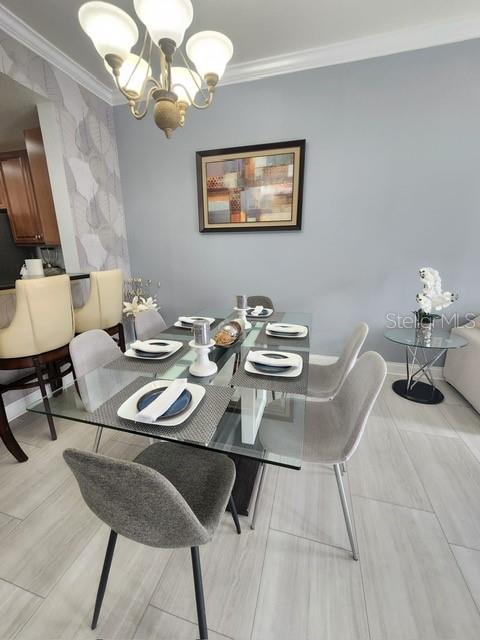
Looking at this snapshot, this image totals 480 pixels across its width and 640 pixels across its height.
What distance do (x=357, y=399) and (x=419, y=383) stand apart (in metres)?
1.70

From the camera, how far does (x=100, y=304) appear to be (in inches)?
83.9

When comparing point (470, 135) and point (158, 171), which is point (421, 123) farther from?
point (158, 171)

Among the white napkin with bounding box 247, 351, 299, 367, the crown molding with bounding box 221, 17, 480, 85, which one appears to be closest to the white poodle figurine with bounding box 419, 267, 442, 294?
the white napkin with bounding box 247, 351, 299, 367

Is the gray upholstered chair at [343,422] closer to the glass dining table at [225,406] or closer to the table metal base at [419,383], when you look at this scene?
the glass dining table at [225,406]

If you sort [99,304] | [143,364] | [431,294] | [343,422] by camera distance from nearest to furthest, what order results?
[343,422]
[143,364]
[431,294]
[99,304]

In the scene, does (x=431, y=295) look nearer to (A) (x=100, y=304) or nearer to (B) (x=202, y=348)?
(B) (x=202, y=348)

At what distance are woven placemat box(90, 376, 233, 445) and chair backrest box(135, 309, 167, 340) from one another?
81cm

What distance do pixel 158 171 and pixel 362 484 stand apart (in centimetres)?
318

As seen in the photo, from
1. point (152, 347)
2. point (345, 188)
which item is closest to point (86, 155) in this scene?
point (152, 347)

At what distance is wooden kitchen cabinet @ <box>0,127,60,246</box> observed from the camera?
8.50ft

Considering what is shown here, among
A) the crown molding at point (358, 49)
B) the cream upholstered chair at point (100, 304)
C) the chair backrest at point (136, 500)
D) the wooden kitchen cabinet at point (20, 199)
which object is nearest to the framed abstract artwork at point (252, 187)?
the crown molding at point (358, 49)

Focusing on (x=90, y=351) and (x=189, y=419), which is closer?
(x=189, y=419)

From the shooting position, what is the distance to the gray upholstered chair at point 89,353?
135 centimetres

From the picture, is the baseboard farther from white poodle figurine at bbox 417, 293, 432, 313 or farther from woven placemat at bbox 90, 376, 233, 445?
woven placemat at bbox 90, 376, 233, 445
